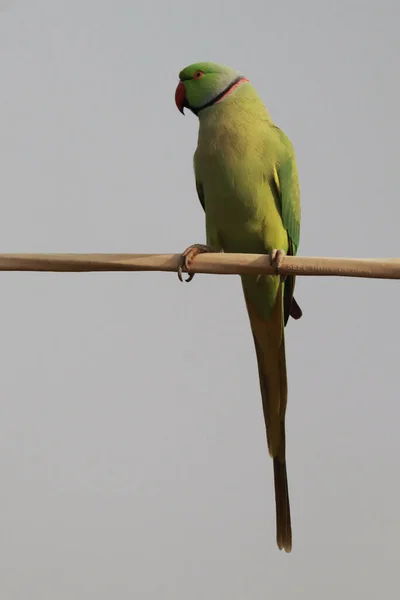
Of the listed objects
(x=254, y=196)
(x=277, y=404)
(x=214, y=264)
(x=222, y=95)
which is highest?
(x=222, y=95)

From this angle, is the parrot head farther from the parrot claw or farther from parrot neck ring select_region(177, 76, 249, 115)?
the parrot claw

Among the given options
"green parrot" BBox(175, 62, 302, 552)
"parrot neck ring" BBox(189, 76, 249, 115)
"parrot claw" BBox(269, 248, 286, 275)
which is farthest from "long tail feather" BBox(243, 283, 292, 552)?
"parrot neck ring" BBox(189, 76, 249, 115)

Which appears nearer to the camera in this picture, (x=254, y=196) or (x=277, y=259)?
(x=277, y=259)

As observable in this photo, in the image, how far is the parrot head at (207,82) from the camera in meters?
0.89

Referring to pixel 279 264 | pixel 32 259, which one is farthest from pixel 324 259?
pixel 32 259

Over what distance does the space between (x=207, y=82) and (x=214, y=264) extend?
0.36 m

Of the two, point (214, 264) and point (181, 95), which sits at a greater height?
point (181, 95)

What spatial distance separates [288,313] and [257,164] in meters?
0.25

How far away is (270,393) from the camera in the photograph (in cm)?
86

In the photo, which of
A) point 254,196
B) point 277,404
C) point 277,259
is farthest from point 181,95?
point 277,404

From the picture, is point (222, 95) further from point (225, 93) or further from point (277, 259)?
point (277, 259)

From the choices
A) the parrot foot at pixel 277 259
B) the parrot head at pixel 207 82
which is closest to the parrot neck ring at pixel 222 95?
the parrot head at pixel 207 82

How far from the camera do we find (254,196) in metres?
0.85

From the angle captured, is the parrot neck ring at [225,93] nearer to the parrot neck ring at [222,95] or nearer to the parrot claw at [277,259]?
the parrot neck ring at [222,95]
